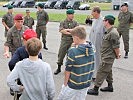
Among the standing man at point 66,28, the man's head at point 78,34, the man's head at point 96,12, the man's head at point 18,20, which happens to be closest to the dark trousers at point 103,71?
the man's head at point 96,12

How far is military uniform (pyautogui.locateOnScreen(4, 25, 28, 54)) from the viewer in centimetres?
729

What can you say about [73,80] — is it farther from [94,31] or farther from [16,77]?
[94,31]

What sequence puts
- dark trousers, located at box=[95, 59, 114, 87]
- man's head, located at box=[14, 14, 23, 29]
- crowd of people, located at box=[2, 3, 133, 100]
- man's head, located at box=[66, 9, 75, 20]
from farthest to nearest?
1. man's head, located at box=[66, 9, 75, 20]
2. dark trousers, located at box=[95, 59, 114, 87]
3. man's head, located at box=[14, 14, 23, 29]
4. crowd of people, located at box=[2, 3, 133, 100]

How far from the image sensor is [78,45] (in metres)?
5.24

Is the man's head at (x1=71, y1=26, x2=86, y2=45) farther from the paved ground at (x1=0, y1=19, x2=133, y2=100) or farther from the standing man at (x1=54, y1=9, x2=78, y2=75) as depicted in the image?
the standing man at (x1=54, y1=9, x2=78, y2=75)

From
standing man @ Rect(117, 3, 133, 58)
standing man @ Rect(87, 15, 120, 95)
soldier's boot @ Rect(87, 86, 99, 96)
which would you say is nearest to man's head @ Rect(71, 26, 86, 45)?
standing man @ Rect(87, 15, 120, 95)

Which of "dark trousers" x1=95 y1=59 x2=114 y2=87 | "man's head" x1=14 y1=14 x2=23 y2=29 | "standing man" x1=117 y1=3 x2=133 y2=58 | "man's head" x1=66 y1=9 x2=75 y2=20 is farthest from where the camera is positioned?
"standing man" x1=117 y1=3 x2=133 y2=58

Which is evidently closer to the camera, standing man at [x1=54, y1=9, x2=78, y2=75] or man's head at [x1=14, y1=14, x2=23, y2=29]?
man's head at [x1=14, y1=14, x2=23, y2=29]

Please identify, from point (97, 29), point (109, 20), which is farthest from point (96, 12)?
point (109, 20)

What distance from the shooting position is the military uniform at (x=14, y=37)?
7.29 meters

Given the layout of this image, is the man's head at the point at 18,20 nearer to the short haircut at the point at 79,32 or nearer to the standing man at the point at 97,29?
the standing man at the point at 97,29

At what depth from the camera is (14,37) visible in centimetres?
733

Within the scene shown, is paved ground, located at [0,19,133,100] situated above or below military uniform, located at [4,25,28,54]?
below

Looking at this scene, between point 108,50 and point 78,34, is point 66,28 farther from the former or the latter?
point 78,34
